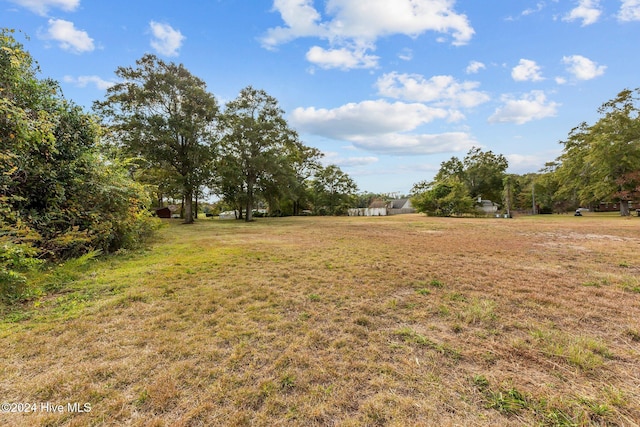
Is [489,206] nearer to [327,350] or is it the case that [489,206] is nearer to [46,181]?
[327,350]

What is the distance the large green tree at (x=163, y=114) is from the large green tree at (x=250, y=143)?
2.41 m

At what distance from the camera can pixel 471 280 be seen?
424 cm

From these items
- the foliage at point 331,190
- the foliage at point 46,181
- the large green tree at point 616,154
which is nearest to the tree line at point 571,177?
the large green tree at point 616,154

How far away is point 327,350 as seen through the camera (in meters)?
2.26

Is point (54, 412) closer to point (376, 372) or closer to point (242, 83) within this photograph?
point (376, 372)

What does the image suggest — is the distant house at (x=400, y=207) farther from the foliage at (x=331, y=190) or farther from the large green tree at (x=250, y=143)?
the large green tree at (x=250, y=143)

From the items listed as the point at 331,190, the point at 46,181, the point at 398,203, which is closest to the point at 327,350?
the point at 46,181

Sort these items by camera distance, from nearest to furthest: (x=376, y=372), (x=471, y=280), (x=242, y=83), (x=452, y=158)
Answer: (x=376, y=372), (x=471, y=280), (x=242, y=83), (x=452, y=158)

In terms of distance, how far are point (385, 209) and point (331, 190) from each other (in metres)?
10.8

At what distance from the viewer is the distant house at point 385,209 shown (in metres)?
40.3

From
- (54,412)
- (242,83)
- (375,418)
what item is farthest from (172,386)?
(242,83)

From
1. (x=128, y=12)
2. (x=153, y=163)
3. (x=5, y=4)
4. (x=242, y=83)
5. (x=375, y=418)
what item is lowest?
(x=375, y=418)

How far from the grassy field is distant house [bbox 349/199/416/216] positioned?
35371 mm

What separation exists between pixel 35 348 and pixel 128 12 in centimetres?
1021
